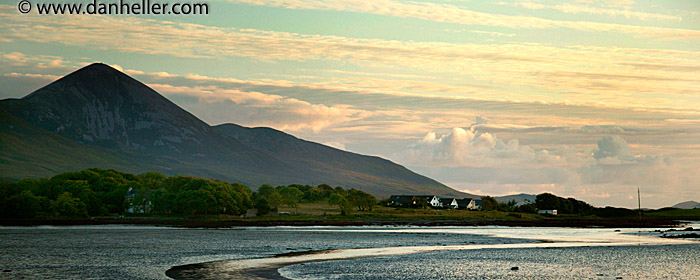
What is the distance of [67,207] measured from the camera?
160 metres

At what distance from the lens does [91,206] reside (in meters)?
170

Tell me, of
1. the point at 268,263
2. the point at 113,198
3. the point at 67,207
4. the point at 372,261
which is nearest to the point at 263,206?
the point at 113,198

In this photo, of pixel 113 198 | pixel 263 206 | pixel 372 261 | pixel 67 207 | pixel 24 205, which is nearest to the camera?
pixel 372 261

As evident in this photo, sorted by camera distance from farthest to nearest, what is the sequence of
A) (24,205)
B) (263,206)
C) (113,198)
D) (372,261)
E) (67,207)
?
(263,206) → (113,198) → (67,207) → (24,205) → (372,261)

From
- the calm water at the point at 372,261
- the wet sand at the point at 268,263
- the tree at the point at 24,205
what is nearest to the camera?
the wet sand at the point at 268,263

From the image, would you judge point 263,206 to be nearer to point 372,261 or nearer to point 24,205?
point 24,205

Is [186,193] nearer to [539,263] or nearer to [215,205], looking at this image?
[215,205]

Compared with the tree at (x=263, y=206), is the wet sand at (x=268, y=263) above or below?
below

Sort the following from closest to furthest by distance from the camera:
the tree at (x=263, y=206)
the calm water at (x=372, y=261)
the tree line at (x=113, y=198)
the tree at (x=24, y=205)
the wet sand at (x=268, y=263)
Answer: the wet sand at (x=268, y=263) < the calm water at (x=372, y=261) < the tree at (x=24, y=205) < the tree line at (x=113, y=198) < the tree at (x=263, y=206)

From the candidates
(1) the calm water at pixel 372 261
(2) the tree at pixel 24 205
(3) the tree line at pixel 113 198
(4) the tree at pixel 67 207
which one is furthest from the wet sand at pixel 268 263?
(2) the tree at pixel 24 205

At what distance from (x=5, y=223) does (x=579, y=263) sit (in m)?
120

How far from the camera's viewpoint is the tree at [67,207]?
160 meters

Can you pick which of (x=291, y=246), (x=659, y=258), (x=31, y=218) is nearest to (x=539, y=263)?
(x=659, y=258)

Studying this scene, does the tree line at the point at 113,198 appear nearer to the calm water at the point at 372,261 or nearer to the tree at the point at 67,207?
the tree at the point at 67,207
